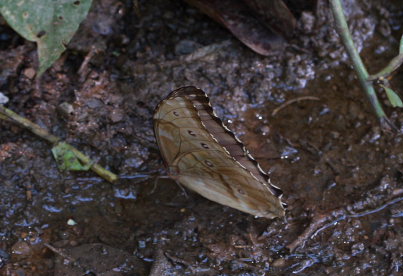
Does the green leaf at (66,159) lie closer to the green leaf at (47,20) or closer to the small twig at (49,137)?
the small twig at (49,137)

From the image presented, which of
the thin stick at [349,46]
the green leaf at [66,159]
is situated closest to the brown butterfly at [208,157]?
the green leaf at [66,159]

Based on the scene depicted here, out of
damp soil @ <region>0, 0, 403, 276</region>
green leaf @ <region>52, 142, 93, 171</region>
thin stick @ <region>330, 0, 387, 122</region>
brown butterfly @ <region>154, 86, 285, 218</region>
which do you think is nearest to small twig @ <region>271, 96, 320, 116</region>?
damp soil @ <region>0, 0, 403, 276</region>

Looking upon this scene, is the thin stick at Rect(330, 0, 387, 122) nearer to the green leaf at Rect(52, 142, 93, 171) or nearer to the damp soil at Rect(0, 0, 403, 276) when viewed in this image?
the damp soil at Rect(0, 0, 403, 276)

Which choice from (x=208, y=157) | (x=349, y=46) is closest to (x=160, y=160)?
(x=208, y=157)

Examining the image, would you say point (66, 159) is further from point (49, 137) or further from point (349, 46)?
point (349, 46)

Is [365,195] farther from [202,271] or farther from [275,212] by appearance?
[202,271]

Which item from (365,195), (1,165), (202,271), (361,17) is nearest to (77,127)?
(1,165)
